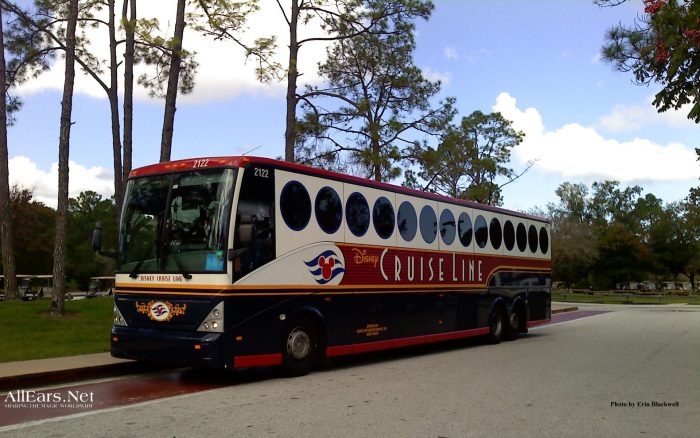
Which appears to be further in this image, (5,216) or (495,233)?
(5,216)

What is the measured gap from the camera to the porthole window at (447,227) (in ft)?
47.7

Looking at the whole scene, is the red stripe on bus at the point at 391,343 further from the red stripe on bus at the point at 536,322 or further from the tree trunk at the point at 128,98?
the tree trunk at the point at 128,98

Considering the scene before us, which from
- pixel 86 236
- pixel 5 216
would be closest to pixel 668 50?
pixel 5 216

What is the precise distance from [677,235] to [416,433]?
91.0 meters

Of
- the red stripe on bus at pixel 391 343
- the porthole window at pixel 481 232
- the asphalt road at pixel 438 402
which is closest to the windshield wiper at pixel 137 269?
the asphalt road at pixel 438 402

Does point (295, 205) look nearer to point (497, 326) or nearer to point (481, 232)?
point (481, 232)

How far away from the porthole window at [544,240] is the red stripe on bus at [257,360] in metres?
11.6

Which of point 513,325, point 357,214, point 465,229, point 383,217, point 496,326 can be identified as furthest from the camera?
point 513,325

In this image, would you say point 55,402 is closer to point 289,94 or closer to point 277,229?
point 277,229

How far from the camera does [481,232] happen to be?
1606 centimetres

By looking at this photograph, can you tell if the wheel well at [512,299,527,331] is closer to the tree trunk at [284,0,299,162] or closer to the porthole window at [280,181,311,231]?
the tree trunk at [284,0,299,162]

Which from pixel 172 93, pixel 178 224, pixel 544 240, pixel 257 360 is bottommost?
pixel 257 360

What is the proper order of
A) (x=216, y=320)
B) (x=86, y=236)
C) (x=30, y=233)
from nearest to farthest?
(x=216, y=320)
(x=30, y=233)
(x=86, y=236)

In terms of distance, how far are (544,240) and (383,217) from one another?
28.4 ft
